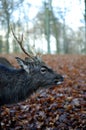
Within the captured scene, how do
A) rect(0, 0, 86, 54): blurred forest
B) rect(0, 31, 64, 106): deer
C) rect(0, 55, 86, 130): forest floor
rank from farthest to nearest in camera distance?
1. rect(0, 0, 86, 54): blurred forest
2. rect(0, 31, 64, 106): deer
3. rect(0, 55, 86, 130): forest floor

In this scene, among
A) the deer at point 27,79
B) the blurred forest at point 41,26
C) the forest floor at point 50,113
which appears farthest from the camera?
the blurred forest at point 41,26

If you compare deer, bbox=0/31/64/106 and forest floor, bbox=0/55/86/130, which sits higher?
deer, bbox=0/31/64/106

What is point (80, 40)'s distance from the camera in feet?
190

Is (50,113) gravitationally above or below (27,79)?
below

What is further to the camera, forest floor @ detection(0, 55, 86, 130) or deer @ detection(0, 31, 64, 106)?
deer @ detection(0, 31, 64, 106)

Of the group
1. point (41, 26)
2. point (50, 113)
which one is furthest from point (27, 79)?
point (41, 26)

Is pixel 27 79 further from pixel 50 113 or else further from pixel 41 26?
pixel 41 26

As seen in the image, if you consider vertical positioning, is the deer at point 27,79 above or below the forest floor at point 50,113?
above

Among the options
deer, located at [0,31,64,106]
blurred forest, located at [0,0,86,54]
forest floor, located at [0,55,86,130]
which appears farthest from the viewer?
blurred forest, located at [0,0,86,54]

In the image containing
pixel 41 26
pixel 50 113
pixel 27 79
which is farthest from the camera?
pixel 41 26

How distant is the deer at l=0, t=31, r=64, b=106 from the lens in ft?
24.7

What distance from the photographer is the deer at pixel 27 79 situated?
7.53 metres

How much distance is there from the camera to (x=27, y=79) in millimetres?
7645

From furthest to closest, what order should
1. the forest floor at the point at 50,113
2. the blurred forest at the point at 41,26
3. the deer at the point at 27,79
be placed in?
the blurred forest at the point at 41,26, the deer at the point at 27,79, the forest floor at the point at 50,113
